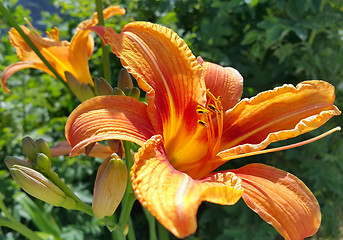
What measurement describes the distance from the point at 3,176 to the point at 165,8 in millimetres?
916

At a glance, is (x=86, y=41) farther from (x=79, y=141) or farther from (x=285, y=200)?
(x=285, y=200)

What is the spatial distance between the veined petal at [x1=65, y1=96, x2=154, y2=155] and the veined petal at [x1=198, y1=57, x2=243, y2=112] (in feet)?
0.72

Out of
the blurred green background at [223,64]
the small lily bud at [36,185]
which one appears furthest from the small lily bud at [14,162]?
the blurred green background at [223,64]

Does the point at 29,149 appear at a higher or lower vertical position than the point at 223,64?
higher

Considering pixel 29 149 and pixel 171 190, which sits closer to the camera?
pixel 171 190

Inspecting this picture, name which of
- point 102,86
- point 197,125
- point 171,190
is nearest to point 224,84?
point 197,125

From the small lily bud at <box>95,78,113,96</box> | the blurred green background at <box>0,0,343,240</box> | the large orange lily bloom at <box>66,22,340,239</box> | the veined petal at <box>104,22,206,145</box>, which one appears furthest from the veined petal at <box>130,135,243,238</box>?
the blurred green background at <box>0,0,343,240</box>

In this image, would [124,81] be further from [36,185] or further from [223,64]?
[223,64]

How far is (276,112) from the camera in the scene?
0.83m

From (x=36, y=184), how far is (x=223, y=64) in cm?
119

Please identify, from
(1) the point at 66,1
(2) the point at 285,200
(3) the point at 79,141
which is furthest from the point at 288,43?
(3) the point at 79,141

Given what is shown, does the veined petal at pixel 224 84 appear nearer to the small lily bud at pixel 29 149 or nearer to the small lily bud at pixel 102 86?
the small lily bud at pixel 102 86

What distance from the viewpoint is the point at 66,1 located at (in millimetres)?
2002

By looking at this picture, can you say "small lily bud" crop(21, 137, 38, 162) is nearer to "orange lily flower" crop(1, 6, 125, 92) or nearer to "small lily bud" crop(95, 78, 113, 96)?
"small lily bud" crop(95, 78, 113, 96)
